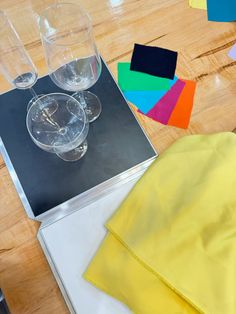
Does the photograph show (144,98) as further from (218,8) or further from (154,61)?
(218,8)

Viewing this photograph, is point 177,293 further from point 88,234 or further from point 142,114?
point 142,114

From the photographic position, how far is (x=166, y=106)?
2.01 ft

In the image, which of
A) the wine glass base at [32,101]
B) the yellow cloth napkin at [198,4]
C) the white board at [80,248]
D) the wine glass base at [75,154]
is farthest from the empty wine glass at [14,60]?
the yellow cloth napkin at [198,4]

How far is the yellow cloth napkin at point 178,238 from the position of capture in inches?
17.6

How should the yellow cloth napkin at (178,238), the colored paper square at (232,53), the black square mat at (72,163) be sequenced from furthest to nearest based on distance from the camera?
the colored paper square at (232,53) < the black square mat at (72,163) < the yellow cloth napkin at (178,238)

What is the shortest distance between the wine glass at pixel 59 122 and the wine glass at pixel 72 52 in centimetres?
3

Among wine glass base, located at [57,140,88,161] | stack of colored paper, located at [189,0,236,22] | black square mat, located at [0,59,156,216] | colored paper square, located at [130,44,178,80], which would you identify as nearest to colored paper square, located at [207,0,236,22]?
stack of colored paper, located at [189,0,236,22]

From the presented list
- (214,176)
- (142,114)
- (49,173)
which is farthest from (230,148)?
(49,173)

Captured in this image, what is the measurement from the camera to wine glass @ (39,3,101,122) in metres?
0.56

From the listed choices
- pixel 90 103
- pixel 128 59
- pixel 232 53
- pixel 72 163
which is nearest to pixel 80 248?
pixel 72 163

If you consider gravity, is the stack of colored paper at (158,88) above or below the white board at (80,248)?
above

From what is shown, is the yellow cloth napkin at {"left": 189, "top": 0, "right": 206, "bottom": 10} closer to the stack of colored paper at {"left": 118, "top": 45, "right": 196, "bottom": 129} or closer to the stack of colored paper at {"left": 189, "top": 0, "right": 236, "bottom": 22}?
the stack of colored paper at {"left": 189, "top": 0, "right": 236, "bottom": 22}

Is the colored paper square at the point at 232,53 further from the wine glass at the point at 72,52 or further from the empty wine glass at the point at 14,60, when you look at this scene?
the empty wine glass at the point at 14,60

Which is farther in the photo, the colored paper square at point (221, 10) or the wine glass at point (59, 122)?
the colored paper square at point (221, 10)
